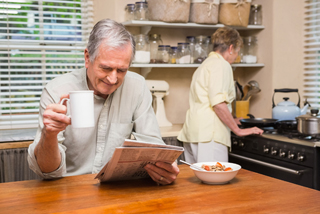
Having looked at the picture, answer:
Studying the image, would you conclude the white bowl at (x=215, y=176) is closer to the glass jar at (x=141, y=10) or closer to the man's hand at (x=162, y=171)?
the man's hand at (x=162, y=171)

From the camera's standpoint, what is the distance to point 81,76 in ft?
5.86

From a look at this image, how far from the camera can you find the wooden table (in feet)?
3.87

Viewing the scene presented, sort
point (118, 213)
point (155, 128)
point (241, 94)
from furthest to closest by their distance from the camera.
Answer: point (241, 94) → point (155, 128) → point (118, 213)

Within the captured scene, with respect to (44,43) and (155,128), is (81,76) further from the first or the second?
(44,43)

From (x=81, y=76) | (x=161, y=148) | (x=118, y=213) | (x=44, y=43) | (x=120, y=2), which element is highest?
(x=120, y=2)

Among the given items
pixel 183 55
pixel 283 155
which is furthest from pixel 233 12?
pixel 283 155

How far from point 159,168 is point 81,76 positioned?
62 cm

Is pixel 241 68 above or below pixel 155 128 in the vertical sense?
above

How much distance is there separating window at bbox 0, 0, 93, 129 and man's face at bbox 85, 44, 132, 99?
1.82m

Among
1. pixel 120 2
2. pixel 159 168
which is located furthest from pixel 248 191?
pixel 120 2

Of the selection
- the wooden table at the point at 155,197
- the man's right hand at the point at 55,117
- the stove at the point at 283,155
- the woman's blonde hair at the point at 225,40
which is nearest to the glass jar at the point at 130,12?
the woman's blonde hair at the point at 225,40

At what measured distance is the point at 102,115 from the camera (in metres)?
1.77

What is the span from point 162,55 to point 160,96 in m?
0.36

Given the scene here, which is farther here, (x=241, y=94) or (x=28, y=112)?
(x=241, y=94)
